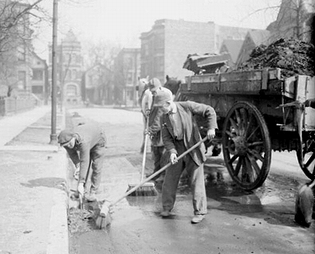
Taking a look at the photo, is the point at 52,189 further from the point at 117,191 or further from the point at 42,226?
the point at 42,226

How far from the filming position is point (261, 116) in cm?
633

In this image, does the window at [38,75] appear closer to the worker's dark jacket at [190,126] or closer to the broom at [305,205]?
the worker's dark jacket at [190,126]

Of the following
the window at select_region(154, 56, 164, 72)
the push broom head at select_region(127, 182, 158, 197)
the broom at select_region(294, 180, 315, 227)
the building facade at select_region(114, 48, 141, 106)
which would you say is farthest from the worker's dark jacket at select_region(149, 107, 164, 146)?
the window at select_region(154, 56, 164, 72)

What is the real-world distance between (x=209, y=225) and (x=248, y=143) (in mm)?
1930

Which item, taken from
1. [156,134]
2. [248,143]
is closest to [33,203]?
[156,134]

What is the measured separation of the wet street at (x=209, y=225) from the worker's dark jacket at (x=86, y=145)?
0.70 meters

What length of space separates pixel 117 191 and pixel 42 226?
2.50 m

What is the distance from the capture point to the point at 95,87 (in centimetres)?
8744

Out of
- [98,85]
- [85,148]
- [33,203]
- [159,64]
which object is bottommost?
[33,203]

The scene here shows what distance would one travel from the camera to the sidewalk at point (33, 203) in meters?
4.17

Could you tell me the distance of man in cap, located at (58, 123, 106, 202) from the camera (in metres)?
5.77

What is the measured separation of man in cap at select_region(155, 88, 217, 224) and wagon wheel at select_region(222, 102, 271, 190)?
112cm

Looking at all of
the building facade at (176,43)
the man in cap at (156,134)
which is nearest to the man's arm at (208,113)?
the man in cap at (156,134)

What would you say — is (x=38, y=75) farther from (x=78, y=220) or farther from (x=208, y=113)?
(x=208, y=113)
